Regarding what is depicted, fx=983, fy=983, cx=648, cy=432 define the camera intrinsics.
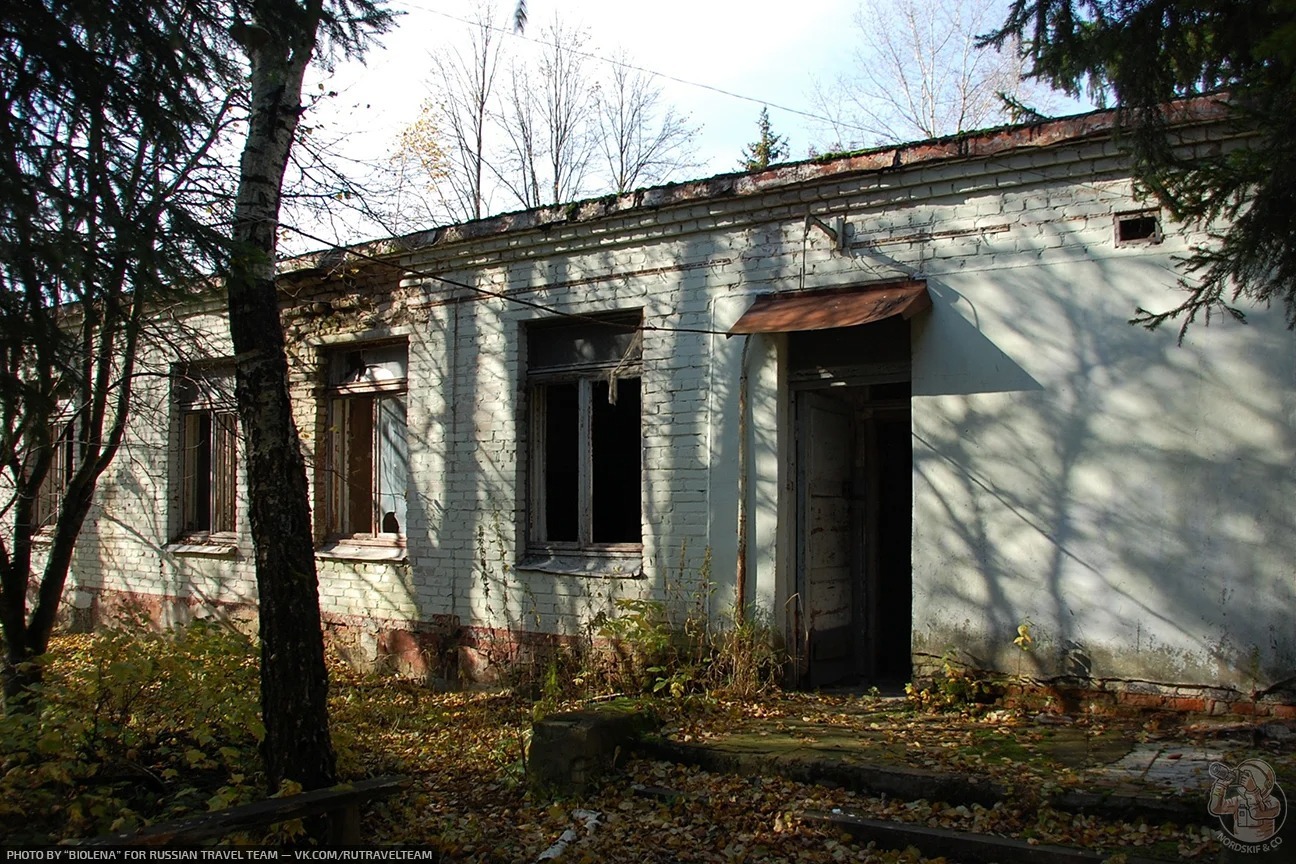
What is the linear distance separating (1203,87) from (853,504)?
12.9ft

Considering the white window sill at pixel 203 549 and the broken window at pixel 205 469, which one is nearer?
the white window sill at pixel 203 549

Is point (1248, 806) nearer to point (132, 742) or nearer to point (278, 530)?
point (278, 530)

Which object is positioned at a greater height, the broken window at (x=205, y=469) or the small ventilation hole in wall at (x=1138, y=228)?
the small ventilation hole in wall at (x=1138, y=228)

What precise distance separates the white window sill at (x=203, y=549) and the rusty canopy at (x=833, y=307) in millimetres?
6679

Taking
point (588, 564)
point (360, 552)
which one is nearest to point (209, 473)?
point (360, 552)

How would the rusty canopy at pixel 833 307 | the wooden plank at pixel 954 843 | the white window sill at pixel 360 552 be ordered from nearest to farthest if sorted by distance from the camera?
the wooden plank at pixel 954 843 → the rusty canopy at pixel 833 307 → the white window sill at pixel 360 552

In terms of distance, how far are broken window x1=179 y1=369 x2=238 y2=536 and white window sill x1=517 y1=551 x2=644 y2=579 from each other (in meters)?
4.58

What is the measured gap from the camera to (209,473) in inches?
460

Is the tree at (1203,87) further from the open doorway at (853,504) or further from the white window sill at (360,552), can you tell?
the white window sill at (360,552)

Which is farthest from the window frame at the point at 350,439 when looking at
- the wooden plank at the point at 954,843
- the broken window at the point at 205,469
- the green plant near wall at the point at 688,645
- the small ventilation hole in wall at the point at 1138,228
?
the small ventilation hole in wall at the point at 1138,228

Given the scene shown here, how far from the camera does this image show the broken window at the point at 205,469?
11344mm

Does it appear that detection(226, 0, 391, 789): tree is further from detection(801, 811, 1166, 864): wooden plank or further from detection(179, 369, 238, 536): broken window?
detection(179, 369, 238, 536): broken window

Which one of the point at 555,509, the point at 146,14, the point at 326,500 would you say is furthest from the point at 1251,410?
the point at 326,500

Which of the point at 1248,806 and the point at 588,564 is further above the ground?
the point at 588,564
